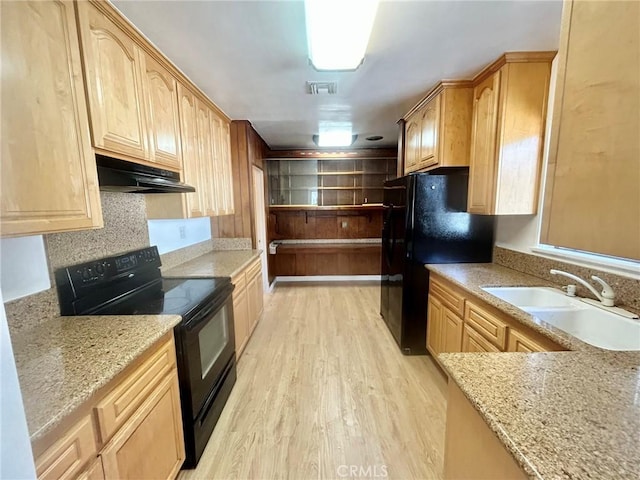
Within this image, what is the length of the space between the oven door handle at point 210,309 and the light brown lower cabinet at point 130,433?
0.12 metres

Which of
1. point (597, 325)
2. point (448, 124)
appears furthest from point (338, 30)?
point (597, 325)

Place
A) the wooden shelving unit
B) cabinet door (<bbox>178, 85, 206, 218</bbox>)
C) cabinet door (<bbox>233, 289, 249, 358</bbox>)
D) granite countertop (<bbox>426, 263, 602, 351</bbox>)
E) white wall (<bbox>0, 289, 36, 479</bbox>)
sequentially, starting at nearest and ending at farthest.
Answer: white wall (<bbox>0, 289, 36, 479</bbox>) → granite countertop (<bbox>426, 263, 602, 351</bbox>) → cabinet door (<bbox>178, 85, 206, 218</bbox>) → cabinet door (<bbox>233, 289, 249, 358</bbox>) → the wooden shelving unit

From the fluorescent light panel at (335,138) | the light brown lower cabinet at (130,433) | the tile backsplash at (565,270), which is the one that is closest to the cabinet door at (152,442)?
the light brown lower cabinet at (130,433)

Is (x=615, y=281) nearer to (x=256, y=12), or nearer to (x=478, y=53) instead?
(x=478, y=53)

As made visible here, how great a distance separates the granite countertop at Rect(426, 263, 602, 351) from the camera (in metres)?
1.15

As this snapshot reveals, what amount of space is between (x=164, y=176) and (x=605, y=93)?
205 centimetres

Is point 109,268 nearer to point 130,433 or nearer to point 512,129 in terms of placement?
point 130,433

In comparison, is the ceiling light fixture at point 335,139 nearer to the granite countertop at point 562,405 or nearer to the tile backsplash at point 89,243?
the tile backsplash at point 89,243

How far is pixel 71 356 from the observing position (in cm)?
100

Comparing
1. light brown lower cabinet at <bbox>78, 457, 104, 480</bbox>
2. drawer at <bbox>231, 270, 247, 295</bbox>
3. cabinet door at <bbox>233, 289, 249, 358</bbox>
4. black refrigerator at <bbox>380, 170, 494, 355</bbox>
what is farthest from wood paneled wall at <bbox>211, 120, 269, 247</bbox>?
light brown lower cabinet at <bbox>78, 457, 104, 480</bbox>

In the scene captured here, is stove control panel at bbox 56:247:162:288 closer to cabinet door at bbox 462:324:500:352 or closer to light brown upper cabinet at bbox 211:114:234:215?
light brown upper cabinet at bbox 211:114:234:215

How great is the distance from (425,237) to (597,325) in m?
1.24

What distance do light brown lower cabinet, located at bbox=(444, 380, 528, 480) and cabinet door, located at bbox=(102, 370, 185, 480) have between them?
49.3 inches

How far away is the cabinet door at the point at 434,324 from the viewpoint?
7.57 ft
